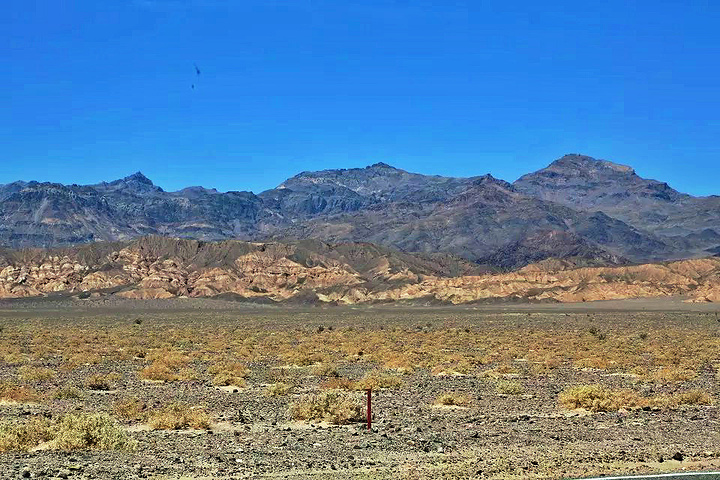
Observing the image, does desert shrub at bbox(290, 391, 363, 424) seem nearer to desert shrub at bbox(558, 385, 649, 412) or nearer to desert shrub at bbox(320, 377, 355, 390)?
desert shrub at bbox(320, 377, 355, 390)

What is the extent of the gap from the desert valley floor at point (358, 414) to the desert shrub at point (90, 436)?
0.03m

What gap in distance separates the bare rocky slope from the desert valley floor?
103 m

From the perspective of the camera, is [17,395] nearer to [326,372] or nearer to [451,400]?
[326,372]

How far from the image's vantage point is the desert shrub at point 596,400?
20562 millimetres

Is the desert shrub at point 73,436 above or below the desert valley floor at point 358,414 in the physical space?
above

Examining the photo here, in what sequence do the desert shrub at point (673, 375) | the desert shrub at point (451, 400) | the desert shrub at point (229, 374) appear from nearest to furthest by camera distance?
the desert shrub at point (451, 400) < the desert shrub at point (229, 374) < the desert shrub at point (673, 375)

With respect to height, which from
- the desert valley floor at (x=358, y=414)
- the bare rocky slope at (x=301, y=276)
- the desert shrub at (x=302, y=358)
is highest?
the bare rocky slope at (x=301, y=276)

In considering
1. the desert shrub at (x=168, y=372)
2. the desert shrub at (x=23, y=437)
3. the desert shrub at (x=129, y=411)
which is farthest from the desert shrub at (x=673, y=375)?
the desert shrub at (x=23, y=437)

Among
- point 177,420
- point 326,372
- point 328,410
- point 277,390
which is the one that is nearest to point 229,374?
point 326,372

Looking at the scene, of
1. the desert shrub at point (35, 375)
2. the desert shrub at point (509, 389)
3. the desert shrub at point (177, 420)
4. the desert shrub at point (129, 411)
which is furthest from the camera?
the desert shrub at point (35, 375)

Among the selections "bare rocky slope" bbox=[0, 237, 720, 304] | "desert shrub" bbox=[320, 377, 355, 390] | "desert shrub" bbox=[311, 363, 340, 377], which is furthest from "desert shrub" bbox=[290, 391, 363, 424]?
"bare rocky slope" bbox=[0, 237, 720, 304]

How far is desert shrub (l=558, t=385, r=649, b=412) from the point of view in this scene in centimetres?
2056

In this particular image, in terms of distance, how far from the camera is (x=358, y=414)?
19.1 m

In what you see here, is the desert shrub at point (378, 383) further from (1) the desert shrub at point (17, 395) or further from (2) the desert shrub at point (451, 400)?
(1) the desert shrub at point (17, 395)
